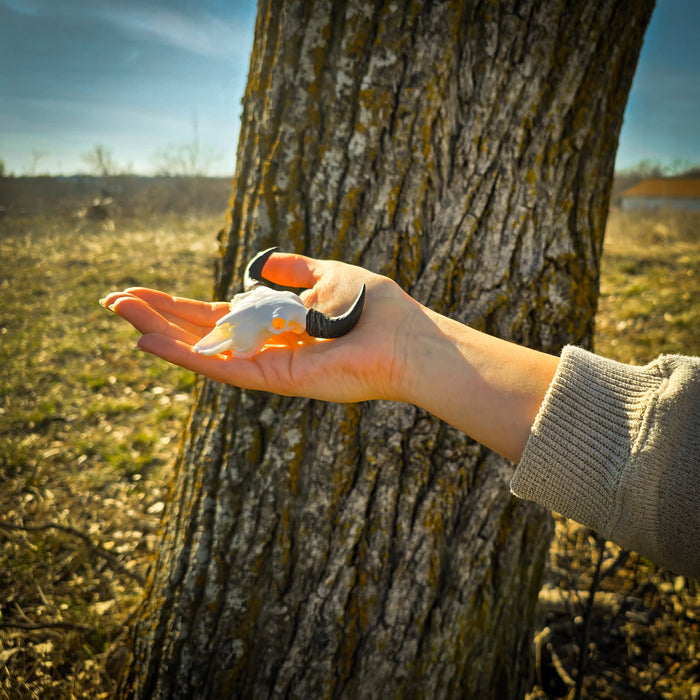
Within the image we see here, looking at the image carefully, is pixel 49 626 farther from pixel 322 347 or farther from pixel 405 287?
pixel 405 287

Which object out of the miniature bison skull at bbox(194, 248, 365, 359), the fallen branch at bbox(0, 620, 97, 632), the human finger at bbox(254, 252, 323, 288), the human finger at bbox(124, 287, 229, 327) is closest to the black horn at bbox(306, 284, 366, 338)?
the miniature bison skull at bbox(194, 248, 365, 359)

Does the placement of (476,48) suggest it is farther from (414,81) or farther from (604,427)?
(604,427)

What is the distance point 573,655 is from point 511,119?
3185 mm

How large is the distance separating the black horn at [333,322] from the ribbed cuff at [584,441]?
27.8 inches

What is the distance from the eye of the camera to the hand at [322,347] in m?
1.58

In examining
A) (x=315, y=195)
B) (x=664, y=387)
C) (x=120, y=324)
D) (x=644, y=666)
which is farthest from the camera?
(x=120, y=324)

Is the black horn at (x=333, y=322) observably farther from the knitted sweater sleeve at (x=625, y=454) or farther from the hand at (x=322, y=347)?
the knitted sweater sleeve at (x=625, y=454)

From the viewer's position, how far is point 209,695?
A: 6.64ft

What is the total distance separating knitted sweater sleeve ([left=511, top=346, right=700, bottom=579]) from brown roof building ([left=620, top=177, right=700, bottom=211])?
135 ft

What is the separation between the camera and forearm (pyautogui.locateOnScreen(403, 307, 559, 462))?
141 centimetres

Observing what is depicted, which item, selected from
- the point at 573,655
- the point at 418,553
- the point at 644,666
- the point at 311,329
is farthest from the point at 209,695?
the point at 644,666

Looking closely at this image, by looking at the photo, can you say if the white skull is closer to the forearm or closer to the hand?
the hand

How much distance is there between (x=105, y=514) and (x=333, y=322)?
9.81 ft

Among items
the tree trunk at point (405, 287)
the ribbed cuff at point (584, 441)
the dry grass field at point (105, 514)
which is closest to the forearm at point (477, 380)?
the ribbed cuff at point (584, 441)
